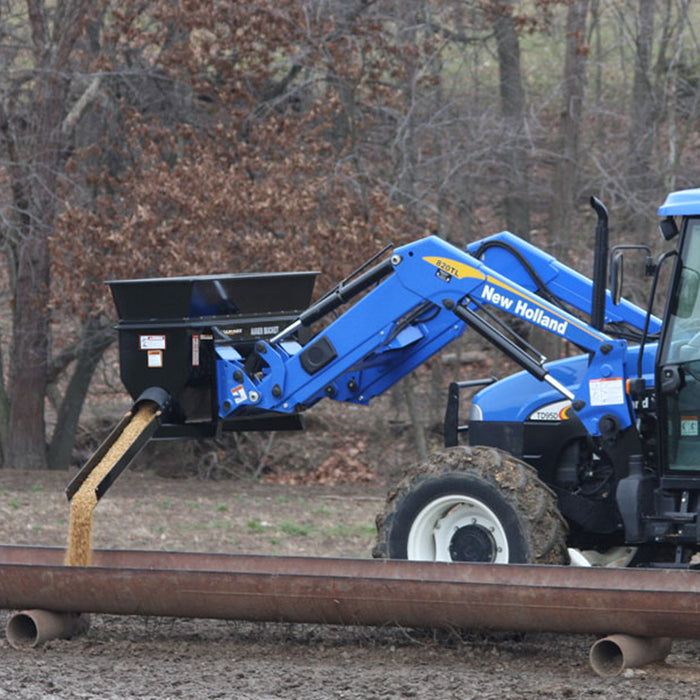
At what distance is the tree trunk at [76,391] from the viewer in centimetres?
1722

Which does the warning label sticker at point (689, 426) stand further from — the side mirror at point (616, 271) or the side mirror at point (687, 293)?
the side mirror at point (616, 271)

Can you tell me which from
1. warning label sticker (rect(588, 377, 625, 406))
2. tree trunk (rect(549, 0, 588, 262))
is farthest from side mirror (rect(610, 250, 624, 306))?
tree trunk (rect(549, 0, 588, 262))

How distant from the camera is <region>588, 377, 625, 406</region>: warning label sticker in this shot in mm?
7355

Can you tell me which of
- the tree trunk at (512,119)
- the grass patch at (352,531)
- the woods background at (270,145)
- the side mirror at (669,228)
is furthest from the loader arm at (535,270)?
the tree trunk at (512,119)

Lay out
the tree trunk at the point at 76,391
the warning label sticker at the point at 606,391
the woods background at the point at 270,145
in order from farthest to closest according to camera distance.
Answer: the tree trunk at the point at 76,391 → the woods background at the point at 270,145 → the warning label sticker at the point at 606,391

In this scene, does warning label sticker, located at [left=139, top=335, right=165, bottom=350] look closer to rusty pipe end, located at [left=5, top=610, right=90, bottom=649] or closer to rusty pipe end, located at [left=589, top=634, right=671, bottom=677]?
rusty pipe end, located at [left=5, top=610, right=90, bottom=649]

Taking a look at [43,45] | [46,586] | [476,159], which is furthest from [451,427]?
[43,45]

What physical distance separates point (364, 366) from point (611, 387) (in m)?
1.72

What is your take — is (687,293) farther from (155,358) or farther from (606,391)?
(155,358)

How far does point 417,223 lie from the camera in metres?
16.8

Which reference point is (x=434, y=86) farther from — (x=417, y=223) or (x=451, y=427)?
(x=451, y=427)

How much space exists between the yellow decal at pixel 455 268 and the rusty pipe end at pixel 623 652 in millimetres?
2282

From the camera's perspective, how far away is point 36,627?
7.34 m

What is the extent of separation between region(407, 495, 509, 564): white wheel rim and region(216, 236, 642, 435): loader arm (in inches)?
31.2
